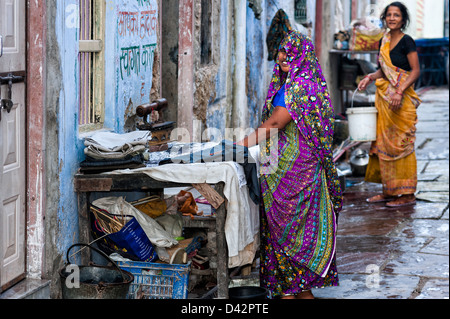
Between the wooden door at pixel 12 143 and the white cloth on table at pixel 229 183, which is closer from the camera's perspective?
the wooden door at pixel 12 143

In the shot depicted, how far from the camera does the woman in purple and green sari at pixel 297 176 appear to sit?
5.45 meters

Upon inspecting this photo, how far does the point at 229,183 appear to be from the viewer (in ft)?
16.5

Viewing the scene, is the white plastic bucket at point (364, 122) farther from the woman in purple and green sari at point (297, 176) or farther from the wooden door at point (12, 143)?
the wooden door at point (12, 143)

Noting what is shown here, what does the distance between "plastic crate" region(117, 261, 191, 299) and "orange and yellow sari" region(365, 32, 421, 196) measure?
4764mm

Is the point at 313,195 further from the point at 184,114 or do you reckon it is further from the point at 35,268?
the point at 184,114

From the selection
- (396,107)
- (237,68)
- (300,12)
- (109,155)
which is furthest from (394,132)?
(300,12)

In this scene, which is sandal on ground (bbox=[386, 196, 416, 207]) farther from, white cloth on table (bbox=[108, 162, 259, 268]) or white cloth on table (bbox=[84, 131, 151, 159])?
white cloth on table (bbox=[84, 131, 151, 159])

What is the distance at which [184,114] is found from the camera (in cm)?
803

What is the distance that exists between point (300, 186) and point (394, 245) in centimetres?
237

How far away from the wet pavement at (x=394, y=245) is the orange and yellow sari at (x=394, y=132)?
337 mm

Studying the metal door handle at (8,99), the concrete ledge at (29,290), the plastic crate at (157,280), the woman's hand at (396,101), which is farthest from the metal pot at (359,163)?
the metal door handle at (8,99)

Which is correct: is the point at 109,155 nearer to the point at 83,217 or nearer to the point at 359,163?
the point at 83,217

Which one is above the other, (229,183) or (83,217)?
(229,183)

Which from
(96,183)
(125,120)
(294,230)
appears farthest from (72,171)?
(294,230)
